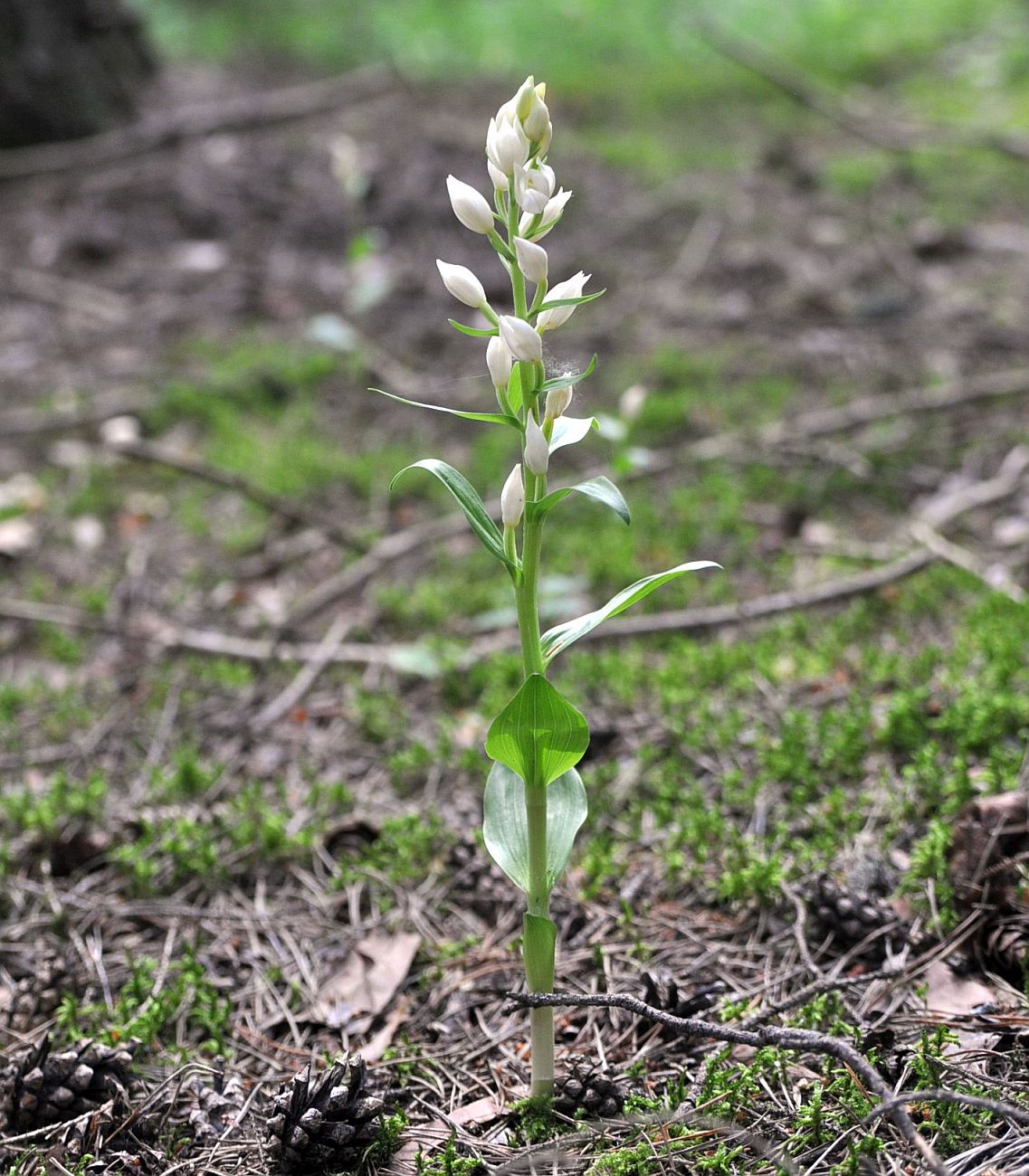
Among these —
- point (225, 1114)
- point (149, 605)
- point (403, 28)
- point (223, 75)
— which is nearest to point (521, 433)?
point (225, 1114)

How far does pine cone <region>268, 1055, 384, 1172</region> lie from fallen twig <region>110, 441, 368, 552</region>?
2.29 metres

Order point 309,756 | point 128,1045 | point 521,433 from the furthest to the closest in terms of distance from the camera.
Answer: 1. point 309,756
2. point 128,1045
3. point 521,433

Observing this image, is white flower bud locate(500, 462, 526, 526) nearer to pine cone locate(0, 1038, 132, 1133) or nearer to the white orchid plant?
the white orchid plant

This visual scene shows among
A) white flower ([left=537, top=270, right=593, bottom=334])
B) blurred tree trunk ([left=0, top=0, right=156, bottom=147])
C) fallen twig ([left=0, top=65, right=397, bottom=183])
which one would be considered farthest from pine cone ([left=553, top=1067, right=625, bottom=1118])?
blurred tree trunk ([left=0, top=0, right=156, bottom=147])

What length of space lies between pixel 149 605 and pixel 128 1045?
6.43 ft

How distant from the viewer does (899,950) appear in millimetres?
1997

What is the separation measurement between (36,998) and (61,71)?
633cm

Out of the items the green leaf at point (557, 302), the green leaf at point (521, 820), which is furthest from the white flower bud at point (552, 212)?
the green leaf at point (521, 820)

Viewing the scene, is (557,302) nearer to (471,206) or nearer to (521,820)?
(471,206)

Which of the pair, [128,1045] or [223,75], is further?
[223,75]

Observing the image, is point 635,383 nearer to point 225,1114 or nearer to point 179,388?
point 179,388

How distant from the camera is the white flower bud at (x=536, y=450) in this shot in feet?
5.10

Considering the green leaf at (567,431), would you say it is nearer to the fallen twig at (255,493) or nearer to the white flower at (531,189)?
the white flower at (531,189)

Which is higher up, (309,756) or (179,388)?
(179,388)
